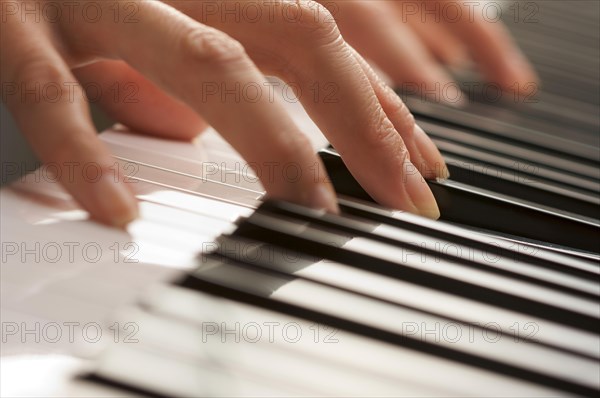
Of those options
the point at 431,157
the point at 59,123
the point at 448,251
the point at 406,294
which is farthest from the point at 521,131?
the point at 59,123

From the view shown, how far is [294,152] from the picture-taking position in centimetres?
72

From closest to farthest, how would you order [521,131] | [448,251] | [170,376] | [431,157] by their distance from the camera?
[170,376], [448,251], [431,157], [521,131]

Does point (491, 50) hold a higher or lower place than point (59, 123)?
higher

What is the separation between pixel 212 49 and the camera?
745 millimetres

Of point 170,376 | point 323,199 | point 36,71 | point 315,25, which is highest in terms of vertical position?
point 315,25

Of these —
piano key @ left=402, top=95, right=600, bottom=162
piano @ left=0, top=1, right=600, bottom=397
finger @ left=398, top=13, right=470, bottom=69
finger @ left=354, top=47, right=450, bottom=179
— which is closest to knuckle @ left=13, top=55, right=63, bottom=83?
piano @ left=0, top=1, right=600, bottom=397

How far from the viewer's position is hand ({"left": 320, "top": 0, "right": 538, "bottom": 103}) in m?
1.30

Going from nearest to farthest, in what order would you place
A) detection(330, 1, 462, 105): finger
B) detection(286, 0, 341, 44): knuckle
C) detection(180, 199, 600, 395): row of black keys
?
detection(180, 199, 600, 395): row of black keys
detection(286, 0, 341, 44): knuckle
detection(330, 1, 462, 105): finger

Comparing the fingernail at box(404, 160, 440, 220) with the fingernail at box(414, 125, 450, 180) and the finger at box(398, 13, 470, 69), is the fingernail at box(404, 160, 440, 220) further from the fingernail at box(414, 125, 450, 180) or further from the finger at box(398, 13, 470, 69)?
the finger at box(398, 13, 470, 69)

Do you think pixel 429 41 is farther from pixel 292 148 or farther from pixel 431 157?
pixel 292 148

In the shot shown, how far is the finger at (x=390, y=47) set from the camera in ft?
4.21

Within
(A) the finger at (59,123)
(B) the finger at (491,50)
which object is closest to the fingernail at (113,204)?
(A) the finger at (59,123)

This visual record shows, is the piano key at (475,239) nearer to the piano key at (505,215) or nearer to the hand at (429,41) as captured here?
the piano key at (505,215)

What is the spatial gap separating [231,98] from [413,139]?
0.96ft
